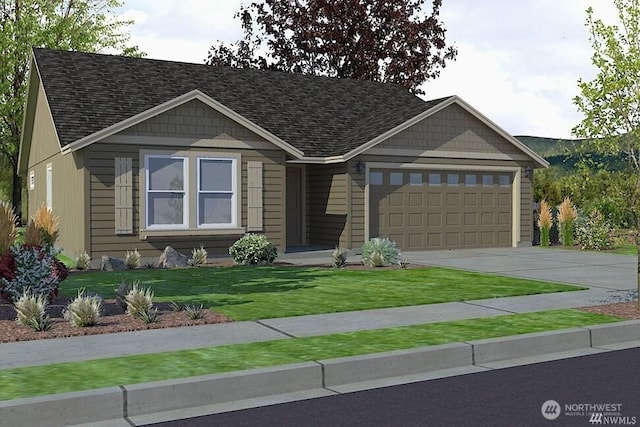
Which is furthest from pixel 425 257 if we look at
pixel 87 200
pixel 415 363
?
pixel 415 363

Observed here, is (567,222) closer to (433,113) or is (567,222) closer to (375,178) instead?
(433,113)

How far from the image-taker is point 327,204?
21.7 metres

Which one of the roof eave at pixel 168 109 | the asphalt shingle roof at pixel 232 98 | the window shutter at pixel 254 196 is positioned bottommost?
the window shutter at pixel 254 196

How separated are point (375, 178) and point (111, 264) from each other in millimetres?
8313

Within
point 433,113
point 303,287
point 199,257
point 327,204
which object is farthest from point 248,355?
point 433,113

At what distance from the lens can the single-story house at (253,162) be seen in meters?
17.6

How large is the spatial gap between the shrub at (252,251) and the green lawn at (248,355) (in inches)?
340

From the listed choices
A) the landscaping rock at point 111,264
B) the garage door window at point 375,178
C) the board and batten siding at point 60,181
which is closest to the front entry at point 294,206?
the garage door window at point 375,178

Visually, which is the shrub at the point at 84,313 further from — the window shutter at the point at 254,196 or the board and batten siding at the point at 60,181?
the window shutter at the point at 254,196

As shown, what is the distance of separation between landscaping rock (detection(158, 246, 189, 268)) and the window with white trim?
55.1 inches

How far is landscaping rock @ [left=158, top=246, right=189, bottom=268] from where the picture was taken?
16953mm

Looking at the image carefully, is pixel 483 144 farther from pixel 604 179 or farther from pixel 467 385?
pixel 467 385

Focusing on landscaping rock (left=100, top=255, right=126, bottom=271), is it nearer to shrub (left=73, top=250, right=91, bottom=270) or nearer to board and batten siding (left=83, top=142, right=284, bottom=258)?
shrub (left=73, top=250, right=91, bottom=270)

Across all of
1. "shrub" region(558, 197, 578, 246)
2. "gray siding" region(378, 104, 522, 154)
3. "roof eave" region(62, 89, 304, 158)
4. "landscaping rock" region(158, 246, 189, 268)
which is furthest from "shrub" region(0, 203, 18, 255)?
"shrub" region(558, 197, 578, 246)
